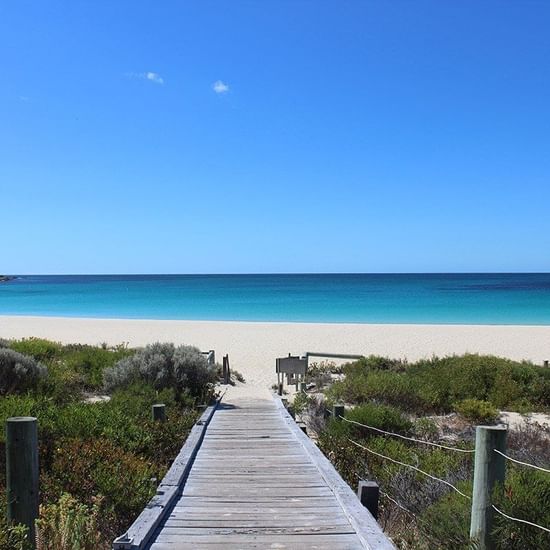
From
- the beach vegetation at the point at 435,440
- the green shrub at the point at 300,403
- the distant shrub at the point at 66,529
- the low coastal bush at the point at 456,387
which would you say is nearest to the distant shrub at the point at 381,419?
the beach vegetation at the point at 435,440

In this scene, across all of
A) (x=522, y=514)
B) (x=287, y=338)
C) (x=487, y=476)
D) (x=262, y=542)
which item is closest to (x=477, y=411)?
(x=522, y=514)

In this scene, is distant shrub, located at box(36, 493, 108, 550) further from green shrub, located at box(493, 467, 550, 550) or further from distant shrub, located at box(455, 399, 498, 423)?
distant shrub, located at box(455, 399, 498, 423)

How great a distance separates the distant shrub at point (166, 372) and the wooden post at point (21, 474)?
7.38 meters

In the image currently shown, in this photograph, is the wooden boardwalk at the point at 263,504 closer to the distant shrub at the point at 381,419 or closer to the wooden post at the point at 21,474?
the wooden post at the point at 21,474

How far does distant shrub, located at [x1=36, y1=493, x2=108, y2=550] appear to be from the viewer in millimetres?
4316

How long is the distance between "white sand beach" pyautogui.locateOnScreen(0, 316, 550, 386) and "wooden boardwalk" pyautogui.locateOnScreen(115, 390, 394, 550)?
10144 millimetres

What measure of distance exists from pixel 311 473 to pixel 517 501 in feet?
9.20

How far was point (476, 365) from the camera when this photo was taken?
14758 millimetres

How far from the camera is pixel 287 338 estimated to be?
30.9 meters

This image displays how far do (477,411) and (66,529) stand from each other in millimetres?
9432

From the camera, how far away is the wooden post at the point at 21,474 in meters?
4.81

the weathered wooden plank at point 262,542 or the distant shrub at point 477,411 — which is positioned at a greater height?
the weathered wooden plank at point 262,542

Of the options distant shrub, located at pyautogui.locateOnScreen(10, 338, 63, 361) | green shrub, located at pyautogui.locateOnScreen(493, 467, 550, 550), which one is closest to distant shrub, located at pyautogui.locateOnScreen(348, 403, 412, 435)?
green shrub, located at pyautogui.locateOnScreen(493, 467, 550, 550)

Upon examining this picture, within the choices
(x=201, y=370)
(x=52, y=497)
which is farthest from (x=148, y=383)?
(x=52, y=497)
